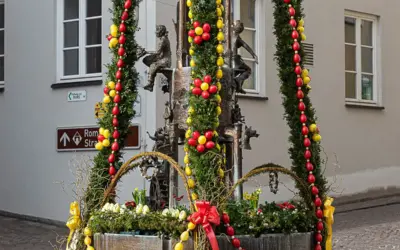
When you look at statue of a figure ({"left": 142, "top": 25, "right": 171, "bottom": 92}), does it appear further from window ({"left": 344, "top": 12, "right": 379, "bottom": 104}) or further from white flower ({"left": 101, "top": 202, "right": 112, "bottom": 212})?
window ({"left": 344, "top": 12, "right": 379, "bottom": 104})

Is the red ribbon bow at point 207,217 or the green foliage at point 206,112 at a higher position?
the green foliage at point 206,112

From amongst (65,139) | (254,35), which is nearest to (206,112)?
(65,139)

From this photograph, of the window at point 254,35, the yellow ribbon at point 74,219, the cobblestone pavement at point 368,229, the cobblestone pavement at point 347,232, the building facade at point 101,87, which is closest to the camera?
the yellow ribbon at point 74,219

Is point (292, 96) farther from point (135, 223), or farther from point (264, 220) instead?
point (135, 223)

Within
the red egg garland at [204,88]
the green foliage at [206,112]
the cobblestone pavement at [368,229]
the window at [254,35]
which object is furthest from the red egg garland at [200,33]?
the window at [254,35]

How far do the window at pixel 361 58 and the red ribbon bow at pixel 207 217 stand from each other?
1098cm

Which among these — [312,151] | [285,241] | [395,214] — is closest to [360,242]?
[395,214]

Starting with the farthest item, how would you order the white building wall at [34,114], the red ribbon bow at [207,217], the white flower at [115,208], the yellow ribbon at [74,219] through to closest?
1. the white building wall at [34,114]
2. the yellow ribbon at [74,219]
3. the white flower at [115,208]
4. the red ribbon bow at [207,217]

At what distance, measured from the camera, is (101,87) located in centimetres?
1305

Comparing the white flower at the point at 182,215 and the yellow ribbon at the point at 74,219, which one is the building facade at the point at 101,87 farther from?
the white flower at the point at 182,215

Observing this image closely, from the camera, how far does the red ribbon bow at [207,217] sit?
519cm

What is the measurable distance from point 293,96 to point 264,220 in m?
1.36

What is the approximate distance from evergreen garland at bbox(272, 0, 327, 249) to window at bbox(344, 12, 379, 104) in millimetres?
9294

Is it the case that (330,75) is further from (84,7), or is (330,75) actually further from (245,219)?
(245,219)
